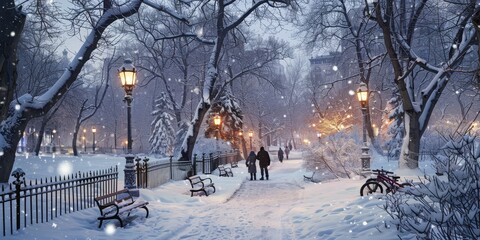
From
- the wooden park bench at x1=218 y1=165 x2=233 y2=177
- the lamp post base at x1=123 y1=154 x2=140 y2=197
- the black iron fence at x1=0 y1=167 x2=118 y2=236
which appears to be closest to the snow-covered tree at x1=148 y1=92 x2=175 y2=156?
the wooden park bench at x1=218 y1=165 x2=233 y2=177

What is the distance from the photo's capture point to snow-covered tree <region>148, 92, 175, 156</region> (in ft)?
171

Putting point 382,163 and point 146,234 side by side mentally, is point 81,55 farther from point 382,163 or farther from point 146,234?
point 382,163

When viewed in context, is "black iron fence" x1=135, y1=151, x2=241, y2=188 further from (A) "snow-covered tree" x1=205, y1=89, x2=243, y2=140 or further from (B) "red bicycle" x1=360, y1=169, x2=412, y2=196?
(A) "snow-covered tree" x1=205, y1=89, x2=243, y2=140

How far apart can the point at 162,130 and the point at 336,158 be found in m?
35.7

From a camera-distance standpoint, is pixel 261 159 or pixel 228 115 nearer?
pixel 261 159

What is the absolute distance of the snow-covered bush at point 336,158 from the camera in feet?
65.2

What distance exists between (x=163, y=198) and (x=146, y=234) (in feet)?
16.3

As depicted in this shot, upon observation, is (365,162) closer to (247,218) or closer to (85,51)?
(247,218)

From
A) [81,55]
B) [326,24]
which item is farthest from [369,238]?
[326,24]

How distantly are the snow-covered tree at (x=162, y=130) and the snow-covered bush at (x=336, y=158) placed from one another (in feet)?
108

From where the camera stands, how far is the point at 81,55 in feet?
43.1

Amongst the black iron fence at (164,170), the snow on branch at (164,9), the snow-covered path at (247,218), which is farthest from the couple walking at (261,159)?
the snow on branch at (164,9)

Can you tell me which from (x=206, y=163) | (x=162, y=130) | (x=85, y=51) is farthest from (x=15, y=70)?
(x=162, y=130)

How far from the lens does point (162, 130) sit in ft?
173
